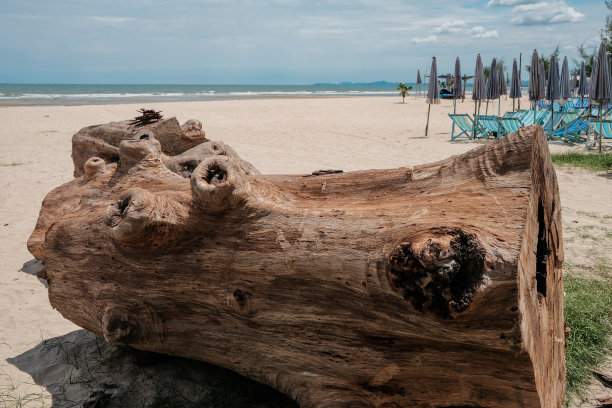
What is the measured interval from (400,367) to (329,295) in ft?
1.38

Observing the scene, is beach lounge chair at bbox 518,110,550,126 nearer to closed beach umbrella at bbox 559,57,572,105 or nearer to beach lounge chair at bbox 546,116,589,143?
beach lounge chair at bbox 546,116,589,143

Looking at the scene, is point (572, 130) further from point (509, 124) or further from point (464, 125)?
point (464, 125)

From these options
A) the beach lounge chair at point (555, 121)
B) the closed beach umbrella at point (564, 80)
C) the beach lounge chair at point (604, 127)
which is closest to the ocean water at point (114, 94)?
the closed beach umbrella at point (564, 80)

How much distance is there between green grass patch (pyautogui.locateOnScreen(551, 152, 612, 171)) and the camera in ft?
32.3

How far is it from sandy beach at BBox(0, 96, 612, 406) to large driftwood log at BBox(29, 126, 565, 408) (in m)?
1.10

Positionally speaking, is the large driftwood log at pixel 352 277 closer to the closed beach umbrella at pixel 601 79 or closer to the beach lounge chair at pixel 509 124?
the closed beach umbrella at pixel 601 79

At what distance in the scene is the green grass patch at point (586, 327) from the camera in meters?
3.03

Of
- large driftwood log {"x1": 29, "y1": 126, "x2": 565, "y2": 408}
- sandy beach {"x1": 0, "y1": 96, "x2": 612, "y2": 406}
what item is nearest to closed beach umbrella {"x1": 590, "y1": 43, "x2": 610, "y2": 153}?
sandy beach {"x1": 0, "y1": 96, "x2": 612, "y2": 406}

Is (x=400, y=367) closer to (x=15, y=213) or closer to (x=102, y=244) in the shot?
(x=102, y=244)

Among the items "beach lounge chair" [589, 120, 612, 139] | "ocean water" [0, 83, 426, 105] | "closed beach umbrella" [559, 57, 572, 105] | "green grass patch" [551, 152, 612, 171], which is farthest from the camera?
"ocean water" [0, 83, 426, 105]

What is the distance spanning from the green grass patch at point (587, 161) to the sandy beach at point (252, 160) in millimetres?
409

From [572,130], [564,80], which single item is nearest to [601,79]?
[572,130]

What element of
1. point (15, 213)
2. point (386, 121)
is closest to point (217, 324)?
point (15, 213)

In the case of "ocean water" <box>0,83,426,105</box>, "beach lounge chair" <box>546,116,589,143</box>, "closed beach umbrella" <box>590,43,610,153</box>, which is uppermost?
"ocean water" <box>0,83,426,105</box>
